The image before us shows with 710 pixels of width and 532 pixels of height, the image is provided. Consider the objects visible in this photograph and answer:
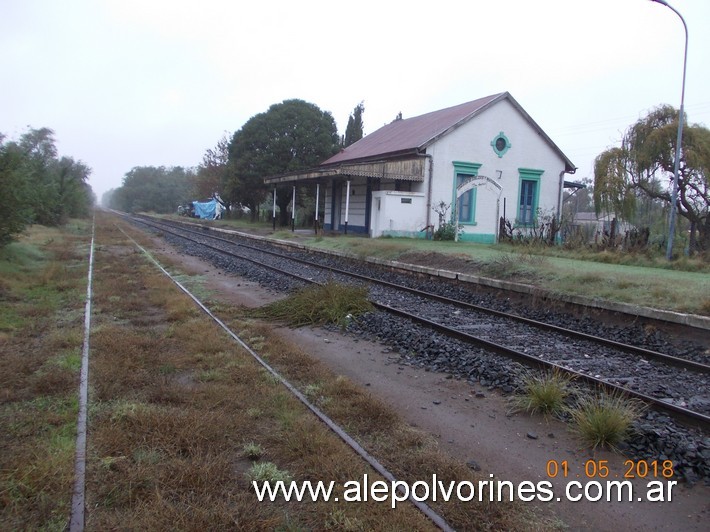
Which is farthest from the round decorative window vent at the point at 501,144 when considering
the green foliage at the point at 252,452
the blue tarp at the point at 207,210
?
the blue tarp at the point at 207,210

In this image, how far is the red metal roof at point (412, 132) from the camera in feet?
79.0

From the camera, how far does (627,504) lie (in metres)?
3.15

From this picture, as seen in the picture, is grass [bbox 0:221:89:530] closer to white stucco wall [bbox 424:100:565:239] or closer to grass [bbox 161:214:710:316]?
grass [bbox 161:214:710:316]

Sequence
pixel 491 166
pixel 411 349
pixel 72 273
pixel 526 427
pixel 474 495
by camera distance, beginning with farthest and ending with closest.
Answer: pixel 491 166 → pixel 72 273 → pixel 411 349 → pixel 526 427 → pixel 474 495

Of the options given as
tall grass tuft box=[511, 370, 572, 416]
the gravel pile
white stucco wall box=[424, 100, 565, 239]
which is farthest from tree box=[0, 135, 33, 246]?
white stucco wall box=[424, 100, 565, 239]

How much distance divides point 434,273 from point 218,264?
268 inches

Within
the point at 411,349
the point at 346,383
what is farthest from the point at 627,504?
the point at 411,349

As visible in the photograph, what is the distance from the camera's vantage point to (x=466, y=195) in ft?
81.3

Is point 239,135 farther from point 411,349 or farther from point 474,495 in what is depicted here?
point 474,495

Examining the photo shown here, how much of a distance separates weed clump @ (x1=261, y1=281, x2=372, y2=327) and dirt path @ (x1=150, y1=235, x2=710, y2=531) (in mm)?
1267

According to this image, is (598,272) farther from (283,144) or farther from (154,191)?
(154,191)

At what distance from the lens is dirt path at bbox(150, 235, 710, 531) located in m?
3.01

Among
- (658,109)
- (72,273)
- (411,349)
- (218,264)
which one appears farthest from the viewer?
(658,109)

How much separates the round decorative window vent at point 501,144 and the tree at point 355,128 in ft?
91.3
